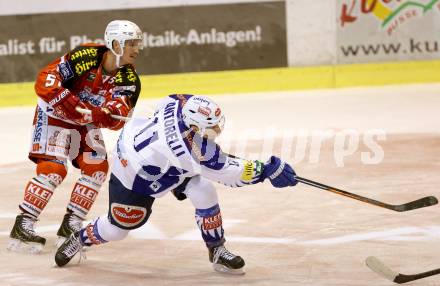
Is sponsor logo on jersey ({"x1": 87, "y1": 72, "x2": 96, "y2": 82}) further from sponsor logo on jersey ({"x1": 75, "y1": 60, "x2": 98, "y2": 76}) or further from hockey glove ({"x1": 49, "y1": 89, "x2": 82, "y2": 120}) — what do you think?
hockey glove ({"x1": 49, "y1": 89, "x2": 82, "y2": 120})

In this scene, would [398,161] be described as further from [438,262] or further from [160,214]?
[438,262]

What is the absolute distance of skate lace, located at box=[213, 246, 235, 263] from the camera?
20.0 ft

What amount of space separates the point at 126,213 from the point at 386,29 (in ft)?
25.6

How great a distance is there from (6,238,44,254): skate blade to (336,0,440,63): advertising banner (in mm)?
7203

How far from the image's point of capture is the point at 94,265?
637cm

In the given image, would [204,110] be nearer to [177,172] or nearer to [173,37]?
[177,172]

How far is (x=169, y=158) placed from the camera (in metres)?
5.81

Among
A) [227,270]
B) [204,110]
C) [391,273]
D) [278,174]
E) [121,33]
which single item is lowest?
[227,270]

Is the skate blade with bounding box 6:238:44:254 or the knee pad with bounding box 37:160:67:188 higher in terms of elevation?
the knee pad with bounding box 37:160:67:188

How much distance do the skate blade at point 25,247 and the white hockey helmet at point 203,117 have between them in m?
1.53

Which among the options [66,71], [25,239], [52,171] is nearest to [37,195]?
[52,171]

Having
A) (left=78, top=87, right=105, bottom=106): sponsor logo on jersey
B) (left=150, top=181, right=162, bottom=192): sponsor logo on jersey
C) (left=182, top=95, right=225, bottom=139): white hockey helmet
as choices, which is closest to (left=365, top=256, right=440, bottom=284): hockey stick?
(left=182, top=95, right=225, bottom=139): white hockey helmet

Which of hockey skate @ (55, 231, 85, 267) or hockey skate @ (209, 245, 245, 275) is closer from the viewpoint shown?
hockey skate @ (209, 245, 245, 275)

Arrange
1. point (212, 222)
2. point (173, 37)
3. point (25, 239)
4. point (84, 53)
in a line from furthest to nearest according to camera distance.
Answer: point (173, 37) → point (84, 53) → point (25, 239) → point (212, 222)
